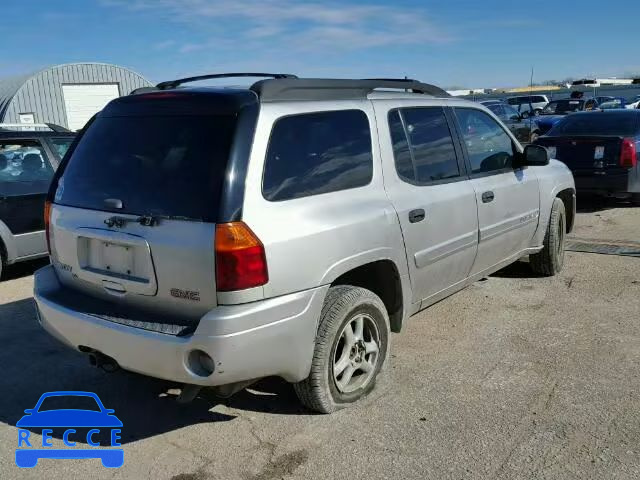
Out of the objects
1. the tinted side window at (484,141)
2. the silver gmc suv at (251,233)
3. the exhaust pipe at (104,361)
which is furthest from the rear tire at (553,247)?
the exhaust pipe at (104,361)

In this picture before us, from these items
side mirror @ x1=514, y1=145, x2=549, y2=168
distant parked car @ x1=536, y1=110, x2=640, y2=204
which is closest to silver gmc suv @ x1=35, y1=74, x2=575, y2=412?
side mirror @ x1=514, y1=145, x2=549, y2=168

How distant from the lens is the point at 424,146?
424cm

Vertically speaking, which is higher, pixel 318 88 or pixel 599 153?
pixel 318 88

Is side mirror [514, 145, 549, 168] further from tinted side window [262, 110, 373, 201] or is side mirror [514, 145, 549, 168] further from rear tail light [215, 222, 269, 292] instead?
rear tail light [215, 222, 269, 292]

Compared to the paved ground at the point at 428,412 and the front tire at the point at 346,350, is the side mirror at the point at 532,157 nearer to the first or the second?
the paved ground at the point at 428,412

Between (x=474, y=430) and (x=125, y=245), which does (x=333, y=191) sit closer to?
(x=125, y=245)

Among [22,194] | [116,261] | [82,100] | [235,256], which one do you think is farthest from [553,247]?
[82,100]

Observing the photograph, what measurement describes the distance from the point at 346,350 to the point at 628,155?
7.13 meters

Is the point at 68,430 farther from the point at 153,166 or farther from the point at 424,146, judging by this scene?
the point at 424,146

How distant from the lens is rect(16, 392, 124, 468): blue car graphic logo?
10.7ft

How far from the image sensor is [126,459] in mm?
3211

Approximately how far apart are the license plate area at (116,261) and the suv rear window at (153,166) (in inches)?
6.2

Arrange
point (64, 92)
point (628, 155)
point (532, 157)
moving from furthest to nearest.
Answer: point (64, 92), point (628, 155), point (532, 157)

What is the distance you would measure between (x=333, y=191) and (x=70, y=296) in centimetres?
163
